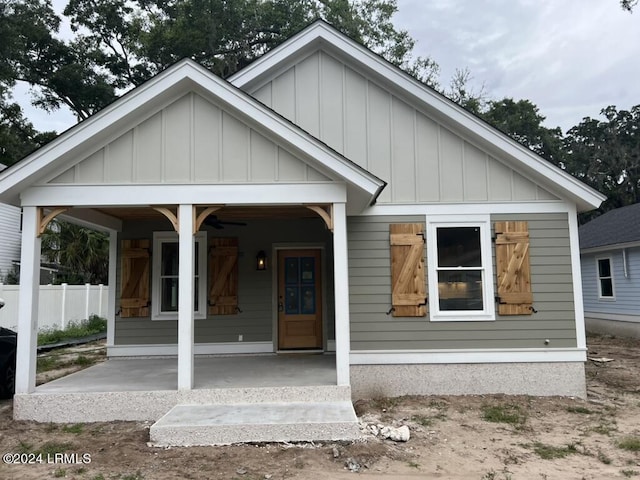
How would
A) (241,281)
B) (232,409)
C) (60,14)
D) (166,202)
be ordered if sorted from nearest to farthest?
(232,409), (166,202), (241,281), (60,14)

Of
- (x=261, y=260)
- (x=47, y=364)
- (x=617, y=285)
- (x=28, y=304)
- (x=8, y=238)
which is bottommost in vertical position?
(x=47, y=364)

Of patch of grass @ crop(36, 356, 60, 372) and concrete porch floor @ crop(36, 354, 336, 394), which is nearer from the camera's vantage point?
concrete porch floor @ crop(36, 354, 336, 394)

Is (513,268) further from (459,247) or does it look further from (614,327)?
(614,327)

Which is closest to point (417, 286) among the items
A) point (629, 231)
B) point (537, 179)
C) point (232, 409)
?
point (537, 179)

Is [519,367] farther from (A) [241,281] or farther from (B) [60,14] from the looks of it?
(B) [60,14]

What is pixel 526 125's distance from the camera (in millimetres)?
32188

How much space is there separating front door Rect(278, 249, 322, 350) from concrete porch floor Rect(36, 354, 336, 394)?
382 millimetres

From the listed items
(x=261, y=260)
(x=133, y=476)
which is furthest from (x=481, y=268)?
(x=133, y=476)

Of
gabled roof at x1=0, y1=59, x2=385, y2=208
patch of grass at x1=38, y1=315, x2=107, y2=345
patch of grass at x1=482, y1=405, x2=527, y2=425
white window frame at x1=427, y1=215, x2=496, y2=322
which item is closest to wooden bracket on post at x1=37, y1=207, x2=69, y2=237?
gabled roof at x1=0, y1=59, x2=385, y2=208

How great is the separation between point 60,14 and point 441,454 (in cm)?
2629

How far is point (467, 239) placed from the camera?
7.17 meters

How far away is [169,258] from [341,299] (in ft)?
13.7

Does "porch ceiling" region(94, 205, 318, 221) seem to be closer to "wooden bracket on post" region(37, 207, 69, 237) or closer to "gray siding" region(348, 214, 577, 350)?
"gray siding" region(348, 214, 577, 350)

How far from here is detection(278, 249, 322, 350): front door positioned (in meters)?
8.57
